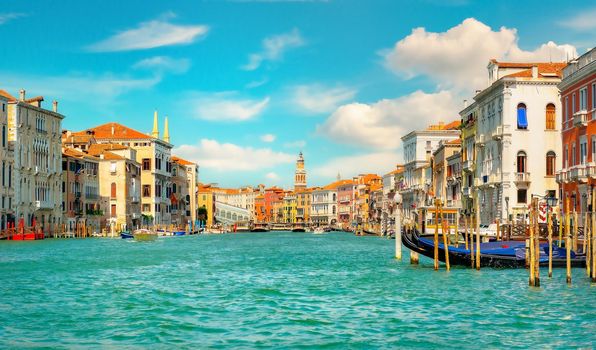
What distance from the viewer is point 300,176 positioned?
491 feet

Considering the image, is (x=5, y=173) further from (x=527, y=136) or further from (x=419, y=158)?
(x=419, y=158)

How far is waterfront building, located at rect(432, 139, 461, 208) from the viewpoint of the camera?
163ft

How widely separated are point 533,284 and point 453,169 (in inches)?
1325

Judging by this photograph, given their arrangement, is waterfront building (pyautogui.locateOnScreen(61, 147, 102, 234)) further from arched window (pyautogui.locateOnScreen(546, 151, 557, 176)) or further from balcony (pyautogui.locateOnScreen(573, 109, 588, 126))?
balcony (pyautogui.locateOnScreen(573, 109, 588, 126))

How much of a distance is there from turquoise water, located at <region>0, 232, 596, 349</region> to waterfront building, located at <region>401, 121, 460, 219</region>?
40.7 metres

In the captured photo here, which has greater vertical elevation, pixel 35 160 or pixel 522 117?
pixel 522 117

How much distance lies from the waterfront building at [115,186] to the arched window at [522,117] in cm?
3429

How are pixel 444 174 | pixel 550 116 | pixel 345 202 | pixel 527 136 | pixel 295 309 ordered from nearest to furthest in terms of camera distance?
pixel 295 309
pixel 527 136
pixel 550 116
pixel 444 174
pixel 345 202

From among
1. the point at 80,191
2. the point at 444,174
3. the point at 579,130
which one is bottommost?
the point at 80,191

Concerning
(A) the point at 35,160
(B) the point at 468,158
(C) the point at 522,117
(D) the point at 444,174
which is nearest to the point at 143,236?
(A) the point at 35,160

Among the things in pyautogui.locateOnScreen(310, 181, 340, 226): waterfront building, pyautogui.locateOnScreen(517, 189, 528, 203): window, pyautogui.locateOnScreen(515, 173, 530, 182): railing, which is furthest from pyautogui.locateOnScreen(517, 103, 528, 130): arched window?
pyautogui.locateOnScreen(310, 181, 340, 226): waterfront building

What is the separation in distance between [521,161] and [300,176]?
373 ft

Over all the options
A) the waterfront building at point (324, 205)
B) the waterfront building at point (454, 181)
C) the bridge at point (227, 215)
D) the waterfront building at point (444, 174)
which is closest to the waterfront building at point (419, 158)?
the waterfront building at point (444, 174)

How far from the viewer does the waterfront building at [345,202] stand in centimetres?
11675
